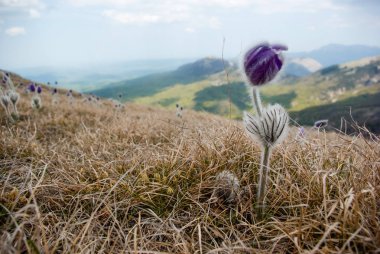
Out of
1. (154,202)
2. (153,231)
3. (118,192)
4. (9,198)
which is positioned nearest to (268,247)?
(153,231)

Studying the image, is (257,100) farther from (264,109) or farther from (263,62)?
(263,62)

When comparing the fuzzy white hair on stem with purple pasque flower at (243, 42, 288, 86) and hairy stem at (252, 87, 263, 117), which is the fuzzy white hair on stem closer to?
hairy stem at (252, 87, 263, 117)

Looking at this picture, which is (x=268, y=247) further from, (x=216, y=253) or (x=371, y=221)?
(x=371, y=221)

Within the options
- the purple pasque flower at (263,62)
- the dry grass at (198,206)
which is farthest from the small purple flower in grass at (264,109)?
the dry grass at (198,206)

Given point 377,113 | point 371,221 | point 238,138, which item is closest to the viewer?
point 371,221

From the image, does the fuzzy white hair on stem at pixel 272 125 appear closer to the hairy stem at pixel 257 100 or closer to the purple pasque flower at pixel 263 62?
the hairy stem at pixel 257 100

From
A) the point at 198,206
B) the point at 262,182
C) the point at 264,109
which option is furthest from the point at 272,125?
the point at 198,206

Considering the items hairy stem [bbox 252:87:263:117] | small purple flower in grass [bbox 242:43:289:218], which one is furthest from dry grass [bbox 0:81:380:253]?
hairy stem [bbox 252:87:263:117]
